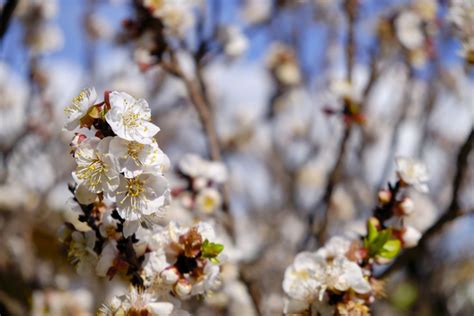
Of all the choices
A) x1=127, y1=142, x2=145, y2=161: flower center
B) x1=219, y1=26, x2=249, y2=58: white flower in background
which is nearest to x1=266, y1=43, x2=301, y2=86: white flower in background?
x1=219, y1=26, x2=249, y2=58: white flower in background

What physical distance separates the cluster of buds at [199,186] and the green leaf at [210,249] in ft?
4.10

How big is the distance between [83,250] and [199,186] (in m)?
1.24

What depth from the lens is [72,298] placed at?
3.19 m

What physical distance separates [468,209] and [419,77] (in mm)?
2911

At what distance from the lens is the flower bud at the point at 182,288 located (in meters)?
1.61

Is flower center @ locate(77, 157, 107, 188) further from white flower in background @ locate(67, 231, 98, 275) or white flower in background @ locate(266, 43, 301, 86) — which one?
white flower in background @ locate(266, 43, 301, 86)

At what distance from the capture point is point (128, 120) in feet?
4.75

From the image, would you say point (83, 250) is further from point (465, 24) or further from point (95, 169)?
point (465, 24)

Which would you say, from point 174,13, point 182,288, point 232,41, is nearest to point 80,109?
point 182,288

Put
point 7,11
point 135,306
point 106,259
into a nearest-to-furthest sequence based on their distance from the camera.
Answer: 1. point 135,306
2. point 106,259
3. point 7,11

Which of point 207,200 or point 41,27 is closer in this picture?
point 207,200

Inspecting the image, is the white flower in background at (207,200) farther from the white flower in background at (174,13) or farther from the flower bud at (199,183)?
the white flower in background at (174,13)

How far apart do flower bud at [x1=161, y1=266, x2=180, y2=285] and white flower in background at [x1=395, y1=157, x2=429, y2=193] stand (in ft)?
2.98

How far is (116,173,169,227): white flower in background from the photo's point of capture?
4.78 feet
